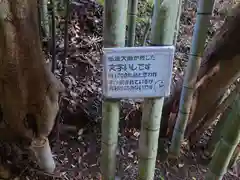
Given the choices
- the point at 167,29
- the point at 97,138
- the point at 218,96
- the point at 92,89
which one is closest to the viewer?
the point at 167,29

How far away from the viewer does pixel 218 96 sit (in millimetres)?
1484

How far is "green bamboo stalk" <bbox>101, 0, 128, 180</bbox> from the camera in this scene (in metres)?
0.74

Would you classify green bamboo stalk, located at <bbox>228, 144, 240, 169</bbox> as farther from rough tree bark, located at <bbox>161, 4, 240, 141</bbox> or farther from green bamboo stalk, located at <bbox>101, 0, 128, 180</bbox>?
green bamboo stalk, located at <bbox>101, 0, 128, 180</bbox>

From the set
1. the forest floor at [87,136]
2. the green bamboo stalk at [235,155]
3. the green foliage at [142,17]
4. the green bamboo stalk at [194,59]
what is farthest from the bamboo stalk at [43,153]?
the green foliage at [142,17]

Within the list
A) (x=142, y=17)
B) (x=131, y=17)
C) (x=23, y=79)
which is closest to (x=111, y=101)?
(x=23, y=79)

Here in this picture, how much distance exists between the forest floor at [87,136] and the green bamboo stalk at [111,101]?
458 mm

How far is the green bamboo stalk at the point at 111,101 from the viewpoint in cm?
74

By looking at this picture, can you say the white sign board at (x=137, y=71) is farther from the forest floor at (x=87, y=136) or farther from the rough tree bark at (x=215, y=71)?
the forest floor at (x=87, y=136)

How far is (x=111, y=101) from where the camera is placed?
33.4 inches

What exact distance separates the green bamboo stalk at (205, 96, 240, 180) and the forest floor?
1.49 ft

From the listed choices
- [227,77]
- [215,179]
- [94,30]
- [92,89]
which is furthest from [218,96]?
[94,30]

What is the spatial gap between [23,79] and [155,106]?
0.54 meters

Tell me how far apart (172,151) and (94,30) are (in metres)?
1.20

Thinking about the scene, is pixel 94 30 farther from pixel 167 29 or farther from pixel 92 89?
pixel 167 29
